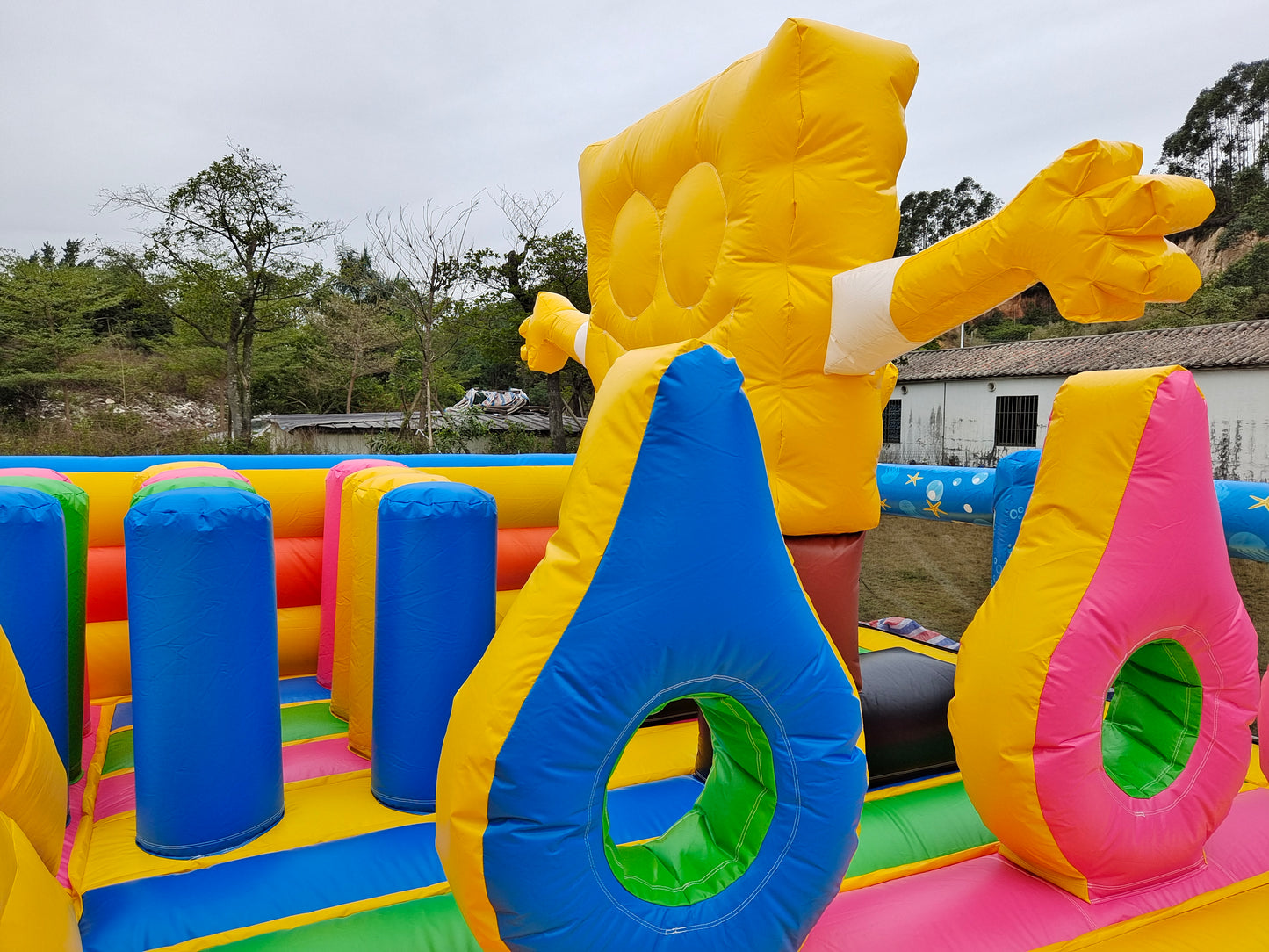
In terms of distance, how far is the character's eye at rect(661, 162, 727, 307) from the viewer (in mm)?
1786

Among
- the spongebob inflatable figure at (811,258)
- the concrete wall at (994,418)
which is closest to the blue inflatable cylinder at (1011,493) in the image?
the spongebob inflatable figure at (811,258)

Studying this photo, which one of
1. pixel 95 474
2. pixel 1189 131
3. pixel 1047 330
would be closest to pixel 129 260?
pixel 95 474

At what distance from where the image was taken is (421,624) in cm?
171

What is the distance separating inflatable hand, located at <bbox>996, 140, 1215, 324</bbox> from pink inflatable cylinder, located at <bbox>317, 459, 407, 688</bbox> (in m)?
1.79

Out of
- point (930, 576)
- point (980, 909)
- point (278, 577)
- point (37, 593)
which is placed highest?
point (37, 593)

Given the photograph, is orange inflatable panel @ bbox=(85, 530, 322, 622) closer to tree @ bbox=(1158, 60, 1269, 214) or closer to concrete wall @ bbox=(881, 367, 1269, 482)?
concrete wall @ bbox=(881, 367, 1269, 482)

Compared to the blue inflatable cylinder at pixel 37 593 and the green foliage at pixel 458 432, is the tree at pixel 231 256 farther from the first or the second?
the blue inflatable cylinder at pixel 37 593

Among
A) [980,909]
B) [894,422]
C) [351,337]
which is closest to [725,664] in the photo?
[980,909]

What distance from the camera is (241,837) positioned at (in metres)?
1.57

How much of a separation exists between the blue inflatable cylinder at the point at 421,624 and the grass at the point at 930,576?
344cm

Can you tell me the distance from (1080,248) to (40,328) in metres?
16.0

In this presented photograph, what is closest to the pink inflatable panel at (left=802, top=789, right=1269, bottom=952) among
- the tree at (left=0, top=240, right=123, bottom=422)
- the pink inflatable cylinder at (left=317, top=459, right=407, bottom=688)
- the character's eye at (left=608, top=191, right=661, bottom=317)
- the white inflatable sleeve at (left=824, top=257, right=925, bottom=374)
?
the white inflatable sleeve at (left=824, top=257, right=925, bottom=374)

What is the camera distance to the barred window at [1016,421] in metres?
12.4

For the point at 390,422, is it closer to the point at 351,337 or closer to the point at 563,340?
the point at 351,337
